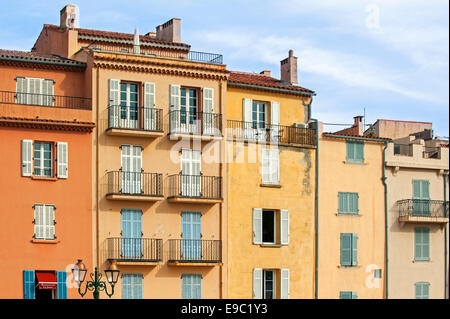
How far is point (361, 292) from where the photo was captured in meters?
45.2

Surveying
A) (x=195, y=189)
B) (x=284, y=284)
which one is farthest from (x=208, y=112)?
(x=284, y=284)

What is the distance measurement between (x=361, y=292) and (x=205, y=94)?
40.9ft

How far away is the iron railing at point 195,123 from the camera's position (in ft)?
135

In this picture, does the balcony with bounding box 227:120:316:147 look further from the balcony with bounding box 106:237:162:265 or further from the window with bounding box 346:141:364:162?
the balcony with bounding box 106:237:162:265

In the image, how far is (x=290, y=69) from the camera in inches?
1873

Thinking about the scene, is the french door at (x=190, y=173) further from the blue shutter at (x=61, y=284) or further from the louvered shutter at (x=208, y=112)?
the blue shutter at (x=61, y=284)

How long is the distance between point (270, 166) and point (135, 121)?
691 centimetres

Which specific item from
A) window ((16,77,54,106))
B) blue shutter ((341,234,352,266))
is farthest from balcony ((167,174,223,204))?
blue shutter ((341,234,352,266))

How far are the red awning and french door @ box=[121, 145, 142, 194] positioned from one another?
4744mm

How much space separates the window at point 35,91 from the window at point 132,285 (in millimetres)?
8197

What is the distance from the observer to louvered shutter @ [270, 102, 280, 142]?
44.0m
